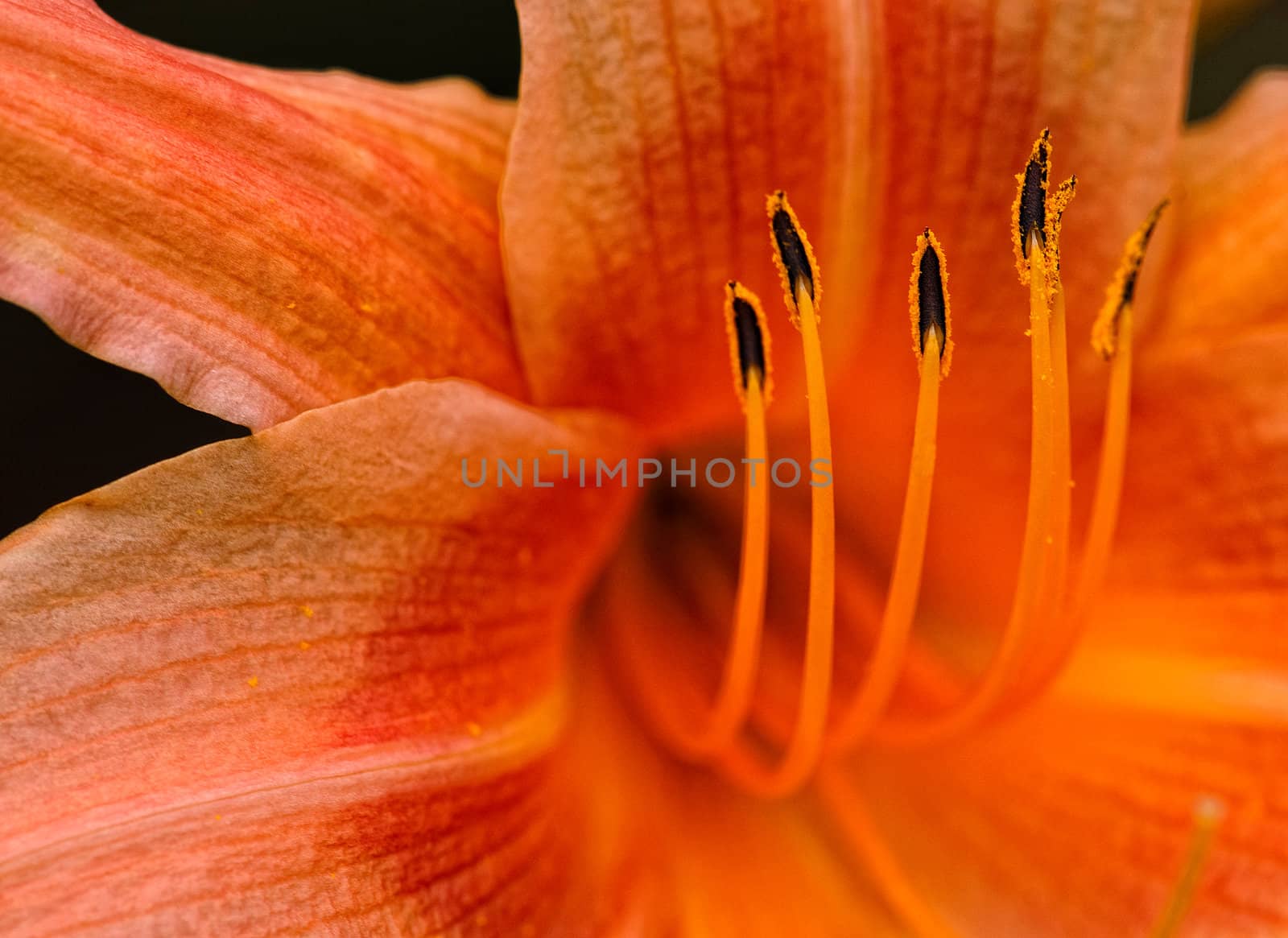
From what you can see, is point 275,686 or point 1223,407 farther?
point 1223,407

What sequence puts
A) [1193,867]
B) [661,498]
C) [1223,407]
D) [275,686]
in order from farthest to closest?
1. [661,498]
2. [1223,407]
3. [1193,867]
4. [275,686]

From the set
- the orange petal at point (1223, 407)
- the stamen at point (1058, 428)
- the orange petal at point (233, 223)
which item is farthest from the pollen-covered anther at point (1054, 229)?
the orange petal at point (233, 223)

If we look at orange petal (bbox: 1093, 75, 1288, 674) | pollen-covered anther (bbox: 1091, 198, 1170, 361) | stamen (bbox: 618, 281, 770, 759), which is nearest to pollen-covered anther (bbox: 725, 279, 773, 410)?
stamen (bbox: 618, 281, 770, 759)

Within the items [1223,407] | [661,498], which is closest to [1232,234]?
[1223,407]

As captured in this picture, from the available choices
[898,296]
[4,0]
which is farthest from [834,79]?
[4,0]

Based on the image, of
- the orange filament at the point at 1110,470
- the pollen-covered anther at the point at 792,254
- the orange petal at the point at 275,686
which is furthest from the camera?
the orange filament at the point at 1110,470

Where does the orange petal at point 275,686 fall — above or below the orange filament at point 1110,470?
below

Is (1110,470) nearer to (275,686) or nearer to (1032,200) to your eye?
(1032,200)

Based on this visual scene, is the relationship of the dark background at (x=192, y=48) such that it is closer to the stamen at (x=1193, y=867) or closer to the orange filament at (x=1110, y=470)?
the orange filament at (x=1110, y=470)
